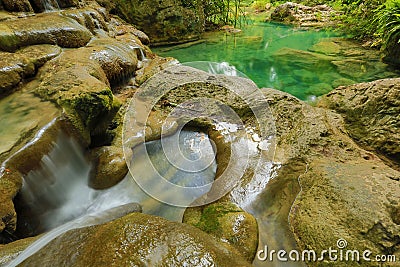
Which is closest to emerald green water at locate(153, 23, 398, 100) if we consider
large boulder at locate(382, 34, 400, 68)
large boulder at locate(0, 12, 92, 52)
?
large boulder at locate(382, 34, 400, 68)

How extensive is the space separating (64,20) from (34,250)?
476cm

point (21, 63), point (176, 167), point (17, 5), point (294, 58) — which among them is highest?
point (17, 5)

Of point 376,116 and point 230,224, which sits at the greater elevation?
point 376,116

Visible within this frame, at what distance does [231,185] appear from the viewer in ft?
8.73

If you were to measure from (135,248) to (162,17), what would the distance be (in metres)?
10.1

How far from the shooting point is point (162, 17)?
32.3ft

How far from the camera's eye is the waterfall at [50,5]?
5.56 m

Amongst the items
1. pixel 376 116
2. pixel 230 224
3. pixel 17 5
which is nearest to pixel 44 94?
pixel 230 224

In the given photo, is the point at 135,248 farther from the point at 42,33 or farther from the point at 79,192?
the point at 42,33

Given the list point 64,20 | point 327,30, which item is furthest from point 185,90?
point 327,30
